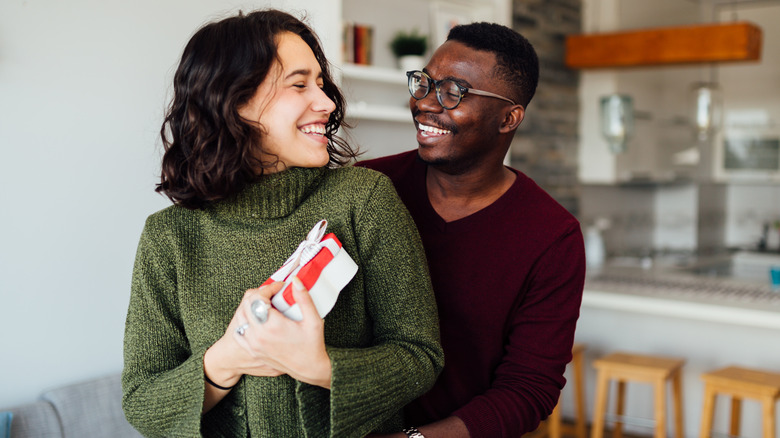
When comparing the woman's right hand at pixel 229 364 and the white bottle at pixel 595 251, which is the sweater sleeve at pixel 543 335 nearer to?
the woman's right hand at pixel 229 364

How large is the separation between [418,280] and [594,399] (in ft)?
11.1

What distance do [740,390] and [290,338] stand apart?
2.90 meters

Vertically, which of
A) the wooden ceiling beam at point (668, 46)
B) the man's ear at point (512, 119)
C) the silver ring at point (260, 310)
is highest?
the wooden ceiling beam at point (668, 46)

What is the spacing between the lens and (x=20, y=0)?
2291 millimetres

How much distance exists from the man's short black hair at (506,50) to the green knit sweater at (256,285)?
1.47 ft

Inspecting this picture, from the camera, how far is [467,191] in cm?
161

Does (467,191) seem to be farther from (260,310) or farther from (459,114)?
(260,310)

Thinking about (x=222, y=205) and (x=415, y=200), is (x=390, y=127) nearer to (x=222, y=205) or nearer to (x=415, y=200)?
(x=415, y=200)

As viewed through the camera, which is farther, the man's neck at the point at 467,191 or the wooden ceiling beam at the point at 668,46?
the wooden ceiling beam at the point at 668,46

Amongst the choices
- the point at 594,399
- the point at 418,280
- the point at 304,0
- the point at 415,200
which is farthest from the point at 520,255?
the point at 594,399

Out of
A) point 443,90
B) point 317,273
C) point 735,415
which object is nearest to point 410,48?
point 443,90

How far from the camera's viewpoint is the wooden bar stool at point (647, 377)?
3.52m

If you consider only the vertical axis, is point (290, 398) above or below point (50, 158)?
below

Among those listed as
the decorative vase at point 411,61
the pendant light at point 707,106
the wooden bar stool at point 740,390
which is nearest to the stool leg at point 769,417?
the wooden bar stool at point 740,390
